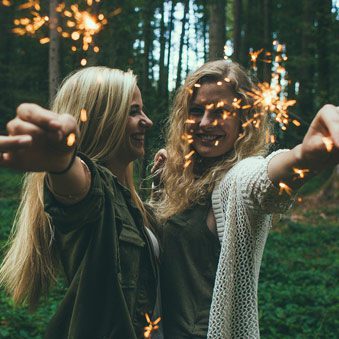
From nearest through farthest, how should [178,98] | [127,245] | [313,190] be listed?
[127,245]
[178,98]
[313,190]

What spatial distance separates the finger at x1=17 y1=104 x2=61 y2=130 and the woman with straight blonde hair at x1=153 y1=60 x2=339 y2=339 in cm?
96

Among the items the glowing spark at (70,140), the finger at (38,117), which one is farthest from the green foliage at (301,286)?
the finger at (38,117)

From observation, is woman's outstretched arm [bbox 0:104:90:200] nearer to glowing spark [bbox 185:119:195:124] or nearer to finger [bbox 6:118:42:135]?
finger [bbox 6:118:42:135]

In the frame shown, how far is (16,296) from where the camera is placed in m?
2.52

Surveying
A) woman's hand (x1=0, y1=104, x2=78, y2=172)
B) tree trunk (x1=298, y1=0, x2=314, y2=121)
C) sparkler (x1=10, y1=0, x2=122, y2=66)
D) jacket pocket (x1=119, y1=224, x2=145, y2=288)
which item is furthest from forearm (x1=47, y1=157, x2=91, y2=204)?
tree trunk (x1=298, y1=0, x2=314, y2=121)

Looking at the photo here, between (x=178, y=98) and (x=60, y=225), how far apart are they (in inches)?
65.0

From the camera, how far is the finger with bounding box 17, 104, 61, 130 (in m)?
1.52

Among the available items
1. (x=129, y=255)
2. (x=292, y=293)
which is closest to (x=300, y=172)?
(x=129, y=255)

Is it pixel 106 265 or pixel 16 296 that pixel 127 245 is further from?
pixel 16 296

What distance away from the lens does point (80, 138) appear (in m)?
2.50

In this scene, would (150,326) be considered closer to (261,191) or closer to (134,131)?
(261,191)

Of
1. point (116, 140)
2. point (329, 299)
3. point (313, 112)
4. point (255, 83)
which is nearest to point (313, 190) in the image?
point (313, 112)

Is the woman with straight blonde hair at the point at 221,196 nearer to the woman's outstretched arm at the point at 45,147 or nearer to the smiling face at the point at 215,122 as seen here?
the smiling face at the point at 215,122

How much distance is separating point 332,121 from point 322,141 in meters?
0.10
